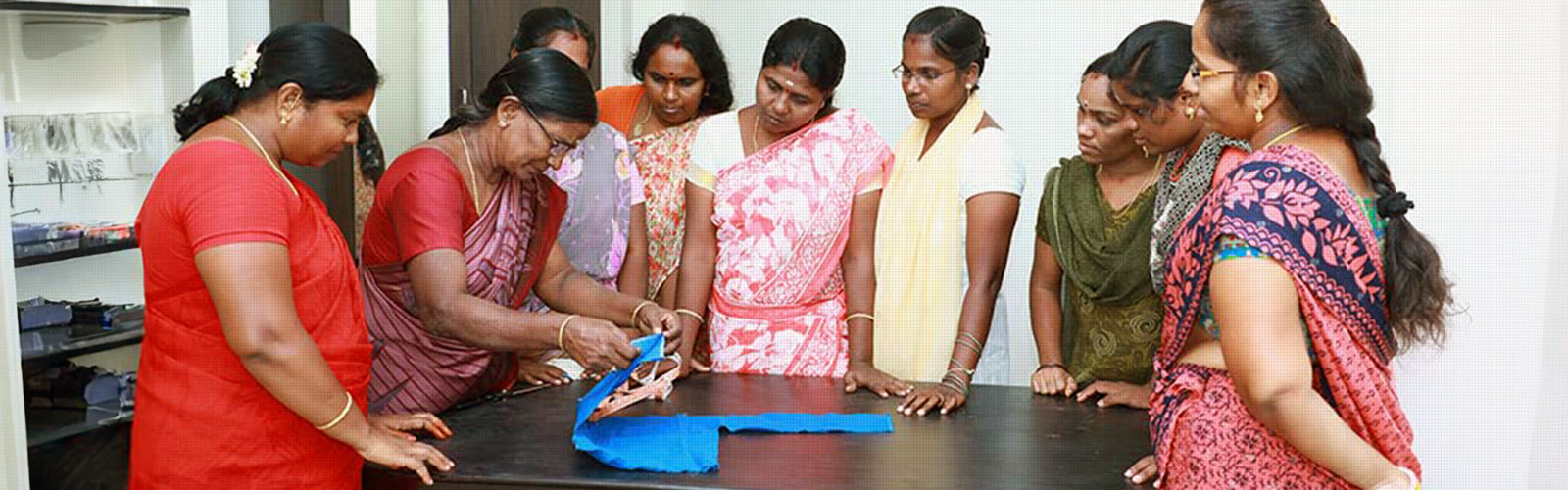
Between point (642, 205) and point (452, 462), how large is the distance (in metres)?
1.32

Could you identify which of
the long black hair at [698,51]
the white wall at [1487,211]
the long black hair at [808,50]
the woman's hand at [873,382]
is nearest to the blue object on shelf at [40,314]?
the long black hair at [698,51]

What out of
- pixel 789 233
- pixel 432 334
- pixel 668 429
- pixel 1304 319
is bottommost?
pixel 668 429

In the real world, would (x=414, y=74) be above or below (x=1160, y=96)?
below

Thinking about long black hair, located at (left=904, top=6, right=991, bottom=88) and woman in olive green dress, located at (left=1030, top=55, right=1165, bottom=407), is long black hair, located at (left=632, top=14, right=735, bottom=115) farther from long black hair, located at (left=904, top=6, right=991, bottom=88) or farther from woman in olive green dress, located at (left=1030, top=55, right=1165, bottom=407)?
woman in olive green dress, located at (left=1030, top=55, right=1165, bottom=407)

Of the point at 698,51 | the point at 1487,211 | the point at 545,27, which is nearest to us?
the point at 698,51

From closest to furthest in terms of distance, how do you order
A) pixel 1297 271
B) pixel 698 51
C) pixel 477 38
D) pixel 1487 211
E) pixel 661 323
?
pixel 1297 271, pixel 661 323, pixel 698 51, pixel 1487 211, pixel 477 38

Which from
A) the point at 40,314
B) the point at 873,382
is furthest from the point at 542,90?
the point at 40,314

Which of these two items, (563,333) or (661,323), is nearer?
(563,333)

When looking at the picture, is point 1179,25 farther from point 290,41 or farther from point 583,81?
point 290,41

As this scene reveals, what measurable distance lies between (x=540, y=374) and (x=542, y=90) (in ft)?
2.20

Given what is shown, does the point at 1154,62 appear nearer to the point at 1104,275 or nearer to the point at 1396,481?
the point at 1104,275

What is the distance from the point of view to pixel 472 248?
263 cm

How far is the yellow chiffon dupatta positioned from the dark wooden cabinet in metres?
1.72

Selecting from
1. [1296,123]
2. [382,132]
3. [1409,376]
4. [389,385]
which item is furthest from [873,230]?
[382,132]
